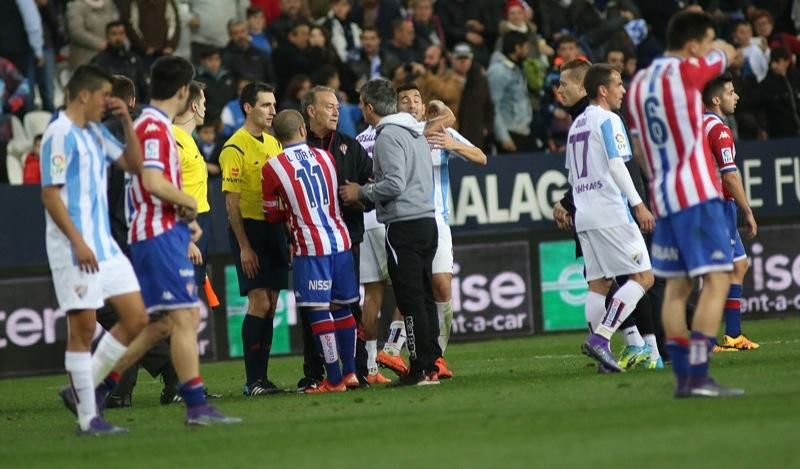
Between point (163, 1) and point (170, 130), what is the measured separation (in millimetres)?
11177

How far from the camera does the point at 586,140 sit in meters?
11.9

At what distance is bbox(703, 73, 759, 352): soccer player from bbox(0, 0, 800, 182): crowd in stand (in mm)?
5650

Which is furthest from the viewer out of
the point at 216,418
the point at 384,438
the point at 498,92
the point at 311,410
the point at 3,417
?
the point at 498,92

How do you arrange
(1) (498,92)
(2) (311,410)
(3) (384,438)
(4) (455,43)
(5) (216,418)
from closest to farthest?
(3) (384,438) < (5) (216,418) < (2) (311,410) < (1) (498,92) < (4) (455,43)

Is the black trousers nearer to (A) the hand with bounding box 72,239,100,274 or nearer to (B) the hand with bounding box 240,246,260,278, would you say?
(B) the hand with bounding box 240,246,260,278

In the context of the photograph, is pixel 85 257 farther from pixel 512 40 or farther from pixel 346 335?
pixel 512 40

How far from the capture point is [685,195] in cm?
936

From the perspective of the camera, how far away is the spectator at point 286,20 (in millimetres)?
21484

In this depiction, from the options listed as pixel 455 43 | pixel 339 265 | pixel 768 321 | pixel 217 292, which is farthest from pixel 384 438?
pixel 455 43

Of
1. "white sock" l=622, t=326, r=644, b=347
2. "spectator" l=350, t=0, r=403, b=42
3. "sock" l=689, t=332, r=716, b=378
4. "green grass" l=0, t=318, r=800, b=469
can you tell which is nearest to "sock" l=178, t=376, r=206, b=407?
"green grass" l=0, t=318, r=800, b=469

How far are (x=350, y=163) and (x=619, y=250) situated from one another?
2.20 metres

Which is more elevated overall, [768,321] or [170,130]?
[170,130]

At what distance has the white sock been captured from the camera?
40.2ft

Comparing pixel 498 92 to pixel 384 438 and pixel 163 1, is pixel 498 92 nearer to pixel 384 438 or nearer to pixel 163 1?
pixel 163 1
